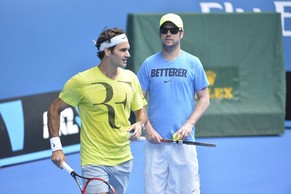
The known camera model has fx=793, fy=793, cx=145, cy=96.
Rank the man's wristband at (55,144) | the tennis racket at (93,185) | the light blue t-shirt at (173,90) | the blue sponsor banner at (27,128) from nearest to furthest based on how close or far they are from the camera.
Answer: the tennis racket at (93,185)
the man's wristband at (55,144)
the light blue t-shirt at (173,90)
the blue sponsor banner at (27,128)

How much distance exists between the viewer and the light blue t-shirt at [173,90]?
766 centimetres

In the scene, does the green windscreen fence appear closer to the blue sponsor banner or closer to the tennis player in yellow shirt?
the blue sponsor banner

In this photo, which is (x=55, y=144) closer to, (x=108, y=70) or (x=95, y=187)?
(x=95, y=187)

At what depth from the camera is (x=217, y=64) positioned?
46.0 ft

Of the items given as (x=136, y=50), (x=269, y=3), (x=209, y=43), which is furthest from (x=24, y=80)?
(x=269, y=3)

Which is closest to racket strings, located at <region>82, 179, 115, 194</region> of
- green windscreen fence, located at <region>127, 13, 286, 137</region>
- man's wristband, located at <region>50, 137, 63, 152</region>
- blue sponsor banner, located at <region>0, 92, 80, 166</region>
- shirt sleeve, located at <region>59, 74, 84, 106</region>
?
man's wristband, located at <region>50, 137, 63, 152</region>

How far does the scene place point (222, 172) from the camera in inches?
445

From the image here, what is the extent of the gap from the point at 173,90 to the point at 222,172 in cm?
389

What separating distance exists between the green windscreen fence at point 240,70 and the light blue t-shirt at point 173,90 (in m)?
6.09

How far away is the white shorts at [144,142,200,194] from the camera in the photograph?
303 inches

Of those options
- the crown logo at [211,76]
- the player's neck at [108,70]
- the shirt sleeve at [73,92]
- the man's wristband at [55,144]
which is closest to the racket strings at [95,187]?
the man's wristband at [55,144]

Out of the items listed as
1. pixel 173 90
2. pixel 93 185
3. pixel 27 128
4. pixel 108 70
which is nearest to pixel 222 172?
pixel 27 128

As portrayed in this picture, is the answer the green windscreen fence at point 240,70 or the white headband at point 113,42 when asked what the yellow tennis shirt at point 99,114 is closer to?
the white headband at point 113,42

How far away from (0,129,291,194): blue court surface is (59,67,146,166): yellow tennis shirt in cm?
331
